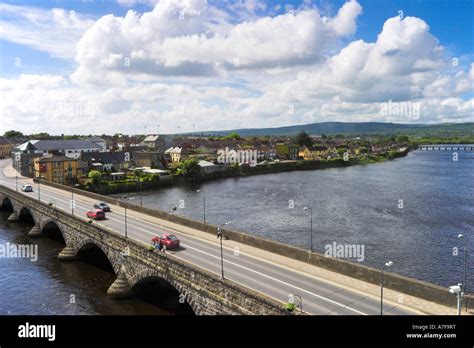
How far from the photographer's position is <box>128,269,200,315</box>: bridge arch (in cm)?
2689

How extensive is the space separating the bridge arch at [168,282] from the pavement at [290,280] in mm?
2149

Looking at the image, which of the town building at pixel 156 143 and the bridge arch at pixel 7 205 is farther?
the town building at pixel 156 143

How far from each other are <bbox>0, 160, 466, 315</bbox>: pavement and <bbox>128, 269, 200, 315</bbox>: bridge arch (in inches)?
84.6

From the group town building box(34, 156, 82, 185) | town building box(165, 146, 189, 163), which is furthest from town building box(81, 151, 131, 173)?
town building box(165, 146, 189, 163)

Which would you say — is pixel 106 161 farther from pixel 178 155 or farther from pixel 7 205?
pixel 7 205

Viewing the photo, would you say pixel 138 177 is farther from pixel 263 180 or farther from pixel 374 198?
pixel 374 198

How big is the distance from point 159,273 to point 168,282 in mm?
1142

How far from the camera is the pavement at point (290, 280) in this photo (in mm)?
21922

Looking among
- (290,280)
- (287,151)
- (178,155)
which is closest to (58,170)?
(178,155)

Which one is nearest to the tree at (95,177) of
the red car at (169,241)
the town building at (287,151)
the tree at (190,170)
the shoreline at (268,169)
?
the shoreline at (268,169)

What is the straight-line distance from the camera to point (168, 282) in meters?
30.8

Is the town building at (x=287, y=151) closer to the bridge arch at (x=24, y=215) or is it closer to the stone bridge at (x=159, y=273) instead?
the bridge arch at (x=24, y=215)
